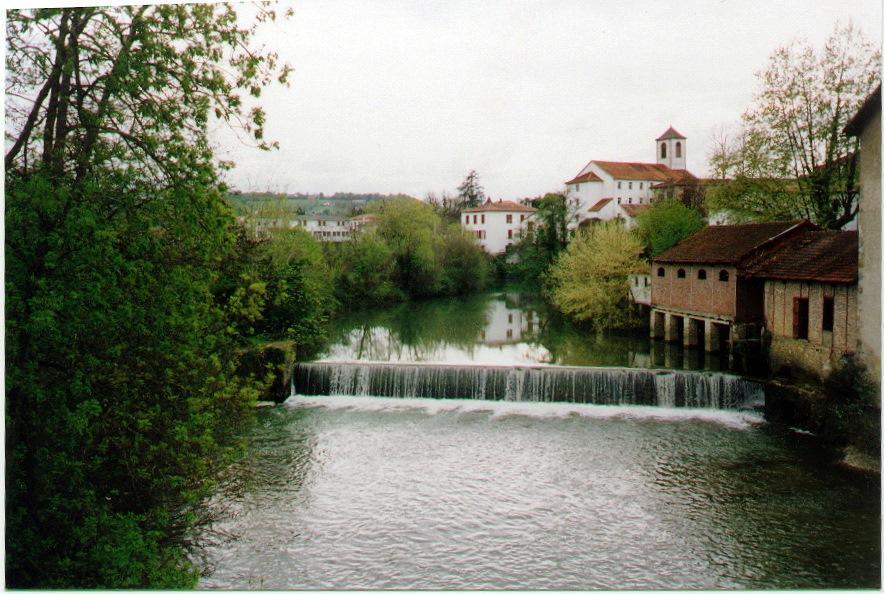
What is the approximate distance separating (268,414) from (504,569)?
521 centimetres

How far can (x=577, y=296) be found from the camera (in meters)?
17.8

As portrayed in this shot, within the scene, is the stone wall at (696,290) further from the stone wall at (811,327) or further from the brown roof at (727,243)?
the stone wall at (811,327)

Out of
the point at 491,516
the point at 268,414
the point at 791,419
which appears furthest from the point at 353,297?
the point at 491,516

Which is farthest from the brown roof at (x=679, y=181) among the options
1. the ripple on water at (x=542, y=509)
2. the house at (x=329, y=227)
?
the ripple on water at (x=542, y=509)

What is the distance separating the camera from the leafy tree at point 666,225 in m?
18.1

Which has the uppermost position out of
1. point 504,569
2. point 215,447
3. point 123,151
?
point 123,151

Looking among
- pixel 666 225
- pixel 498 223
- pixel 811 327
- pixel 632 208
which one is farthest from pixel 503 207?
pixel 811 327

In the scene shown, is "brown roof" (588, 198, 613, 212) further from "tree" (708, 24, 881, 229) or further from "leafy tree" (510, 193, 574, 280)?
"tree" (708, 24, 881, 229)

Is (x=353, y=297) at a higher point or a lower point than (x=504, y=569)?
higher

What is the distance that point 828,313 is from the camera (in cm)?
948

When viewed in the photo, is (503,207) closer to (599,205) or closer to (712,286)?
(599,205)

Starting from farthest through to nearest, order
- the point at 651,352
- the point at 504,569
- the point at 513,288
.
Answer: the point at 513,288
the point at 651,352
the point at 504,569

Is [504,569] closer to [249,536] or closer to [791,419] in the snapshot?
[249,536]

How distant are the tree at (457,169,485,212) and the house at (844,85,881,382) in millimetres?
30819
